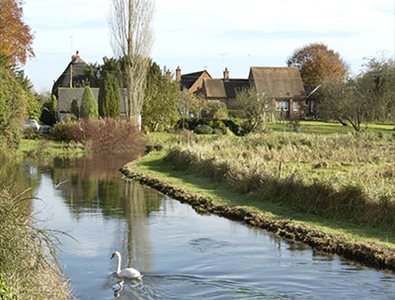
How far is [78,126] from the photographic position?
46156mm

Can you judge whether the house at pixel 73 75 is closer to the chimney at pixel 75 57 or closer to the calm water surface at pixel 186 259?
the chimney at pixel 75 57

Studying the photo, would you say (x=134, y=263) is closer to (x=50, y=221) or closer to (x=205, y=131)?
(x=50, y=221)

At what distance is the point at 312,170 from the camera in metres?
26.4

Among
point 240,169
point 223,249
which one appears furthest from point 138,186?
point 223,249

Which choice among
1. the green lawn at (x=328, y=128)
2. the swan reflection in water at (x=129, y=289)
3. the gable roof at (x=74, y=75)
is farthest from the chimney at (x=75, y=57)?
the swan reflection in water at (x=129, y=289)

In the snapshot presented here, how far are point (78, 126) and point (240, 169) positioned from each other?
23486 mm

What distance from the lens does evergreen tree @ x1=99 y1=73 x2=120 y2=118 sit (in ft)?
180

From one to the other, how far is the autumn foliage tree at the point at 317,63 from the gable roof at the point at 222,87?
8.90 m

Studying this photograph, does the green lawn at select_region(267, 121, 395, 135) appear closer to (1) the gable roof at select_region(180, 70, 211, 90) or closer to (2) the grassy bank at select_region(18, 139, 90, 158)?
(2) the grassy bank at select_region(18, 139, 90, 158)

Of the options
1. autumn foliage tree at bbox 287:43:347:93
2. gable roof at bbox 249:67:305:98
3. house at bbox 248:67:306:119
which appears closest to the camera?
house at bbox 248:67:306:119

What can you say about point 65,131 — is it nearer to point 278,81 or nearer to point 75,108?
point 75,108

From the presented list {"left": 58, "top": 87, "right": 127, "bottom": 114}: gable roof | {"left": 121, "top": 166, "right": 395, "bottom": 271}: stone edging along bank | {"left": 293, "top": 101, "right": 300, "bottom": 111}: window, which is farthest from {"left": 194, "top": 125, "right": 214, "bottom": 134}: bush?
{"left": 121, "top": 166, "right": 395, "bottom": 271}: stone edging along bank

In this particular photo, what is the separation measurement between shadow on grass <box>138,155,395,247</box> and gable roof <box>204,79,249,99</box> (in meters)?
49.5

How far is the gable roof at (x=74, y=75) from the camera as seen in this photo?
3102 inches
